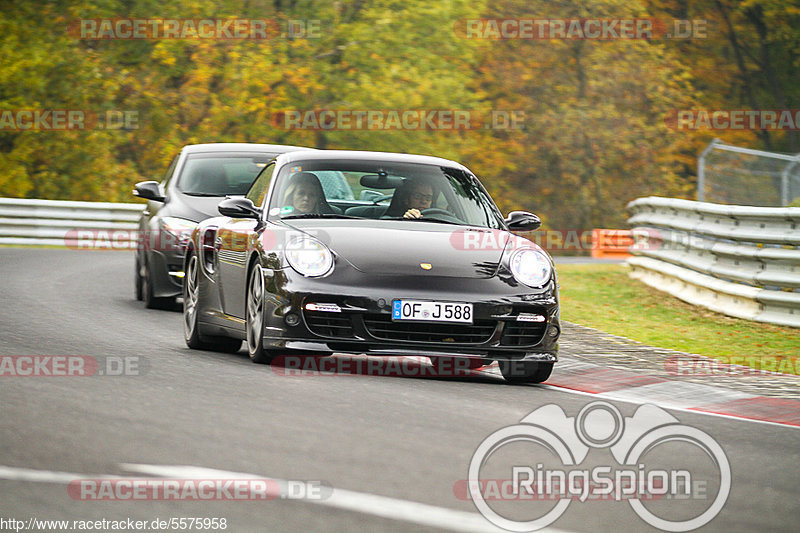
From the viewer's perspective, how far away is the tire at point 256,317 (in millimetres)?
9250

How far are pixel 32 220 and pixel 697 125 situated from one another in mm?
28395

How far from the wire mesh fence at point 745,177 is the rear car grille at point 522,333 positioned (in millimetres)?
10705

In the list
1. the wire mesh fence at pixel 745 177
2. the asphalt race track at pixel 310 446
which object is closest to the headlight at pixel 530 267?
the asphalt race track at pixel 310 446

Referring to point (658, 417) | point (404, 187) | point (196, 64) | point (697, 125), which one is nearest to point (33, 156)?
point (196, 64)

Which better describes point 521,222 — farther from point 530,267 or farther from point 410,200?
point 530,267

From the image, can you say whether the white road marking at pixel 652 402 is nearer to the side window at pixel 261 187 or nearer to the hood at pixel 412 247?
the hood at pixel 412 247

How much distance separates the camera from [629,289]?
18.6m

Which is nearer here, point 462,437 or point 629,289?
point 462,437

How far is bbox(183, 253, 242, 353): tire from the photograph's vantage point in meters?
10.6

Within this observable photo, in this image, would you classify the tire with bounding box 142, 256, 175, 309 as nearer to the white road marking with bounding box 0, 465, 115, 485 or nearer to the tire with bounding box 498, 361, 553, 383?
the tire with bounding box 498, 361, 553, 383

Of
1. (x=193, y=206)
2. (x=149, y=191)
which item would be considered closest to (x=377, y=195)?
(x=193, y=206)

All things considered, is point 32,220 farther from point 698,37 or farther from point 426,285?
point 698,37

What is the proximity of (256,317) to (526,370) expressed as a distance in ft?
5.82

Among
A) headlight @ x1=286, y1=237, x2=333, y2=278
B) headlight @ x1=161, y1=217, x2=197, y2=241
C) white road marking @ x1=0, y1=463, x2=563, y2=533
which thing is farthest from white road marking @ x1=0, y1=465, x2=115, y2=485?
headlight @ x1=161, y1=217, x2=197, y2=241
